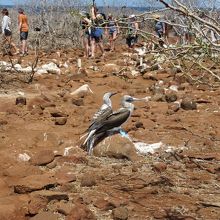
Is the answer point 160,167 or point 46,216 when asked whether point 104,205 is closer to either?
point 46,216

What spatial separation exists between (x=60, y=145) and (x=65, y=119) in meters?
0.92

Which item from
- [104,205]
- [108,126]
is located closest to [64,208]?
[104,205]

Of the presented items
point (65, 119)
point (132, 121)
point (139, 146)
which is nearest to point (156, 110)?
point (132, 121)

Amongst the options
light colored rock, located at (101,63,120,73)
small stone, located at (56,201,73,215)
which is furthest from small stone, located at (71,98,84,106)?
small stone, located at (56,201,73,215)

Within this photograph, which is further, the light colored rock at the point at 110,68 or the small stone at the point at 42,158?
the light colored rock at the point at 110,68

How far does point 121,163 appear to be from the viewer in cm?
516

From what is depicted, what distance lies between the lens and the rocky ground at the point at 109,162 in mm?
4086

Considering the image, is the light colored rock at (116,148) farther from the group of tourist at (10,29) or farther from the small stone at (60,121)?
the group of tourist at (10,29)

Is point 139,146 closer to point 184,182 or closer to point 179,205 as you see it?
point 184,182

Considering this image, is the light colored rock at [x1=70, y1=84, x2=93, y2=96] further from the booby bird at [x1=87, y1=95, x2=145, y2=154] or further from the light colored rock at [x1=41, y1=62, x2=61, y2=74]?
the booby bird at [x1=87, y1=95, x2=145, y2=154]

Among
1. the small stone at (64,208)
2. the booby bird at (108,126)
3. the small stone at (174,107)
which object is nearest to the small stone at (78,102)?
the small stone at (174,107)

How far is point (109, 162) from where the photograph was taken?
520cm

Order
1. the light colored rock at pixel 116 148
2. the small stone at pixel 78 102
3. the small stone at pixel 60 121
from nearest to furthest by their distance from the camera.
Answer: the light colored rock at pixel 116 148 → the small stone at pixel 60 121 → the small stone at pixel 78 102

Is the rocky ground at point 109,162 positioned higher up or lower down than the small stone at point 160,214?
lower down
